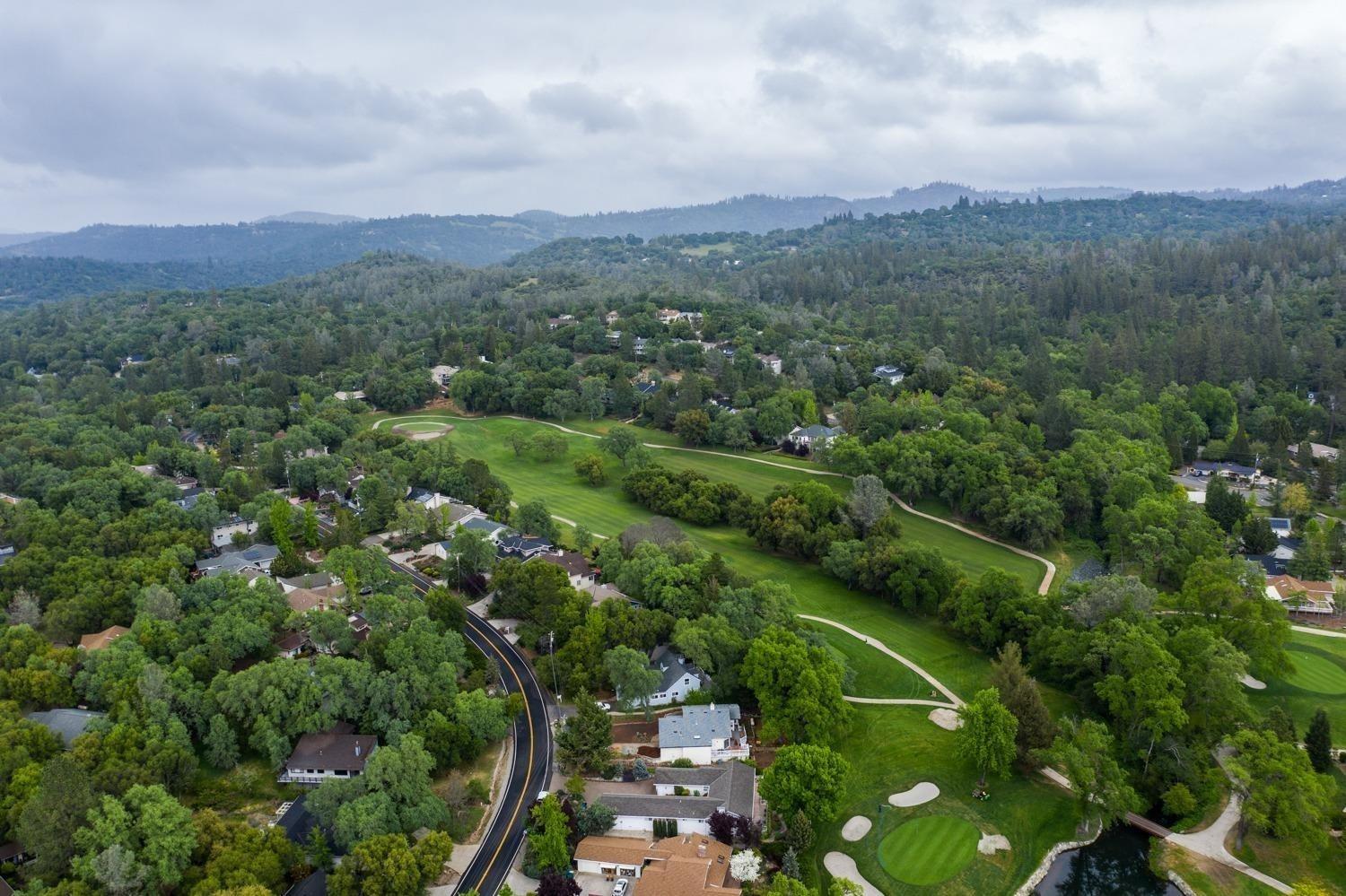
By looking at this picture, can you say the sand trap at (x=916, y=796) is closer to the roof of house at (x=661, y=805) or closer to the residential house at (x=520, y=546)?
the roof of house at (x=661, y=805)

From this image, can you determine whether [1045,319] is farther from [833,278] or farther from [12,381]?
[12,381]

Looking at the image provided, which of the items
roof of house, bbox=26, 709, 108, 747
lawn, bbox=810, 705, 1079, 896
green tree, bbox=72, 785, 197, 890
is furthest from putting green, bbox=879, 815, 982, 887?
roof of house, bbox=26, 709, 108, 747

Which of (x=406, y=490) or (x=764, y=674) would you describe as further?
(x=406, y=490)

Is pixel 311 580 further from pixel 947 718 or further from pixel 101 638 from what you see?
pixel 947 718

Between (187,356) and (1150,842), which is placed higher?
(187,356)

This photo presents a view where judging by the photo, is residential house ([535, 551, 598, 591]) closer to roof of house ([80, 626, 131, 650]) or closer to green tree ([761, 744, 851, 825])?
green tree ([761, 744, 851, 825])

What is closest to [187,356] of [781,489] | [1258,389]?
[781,489]
